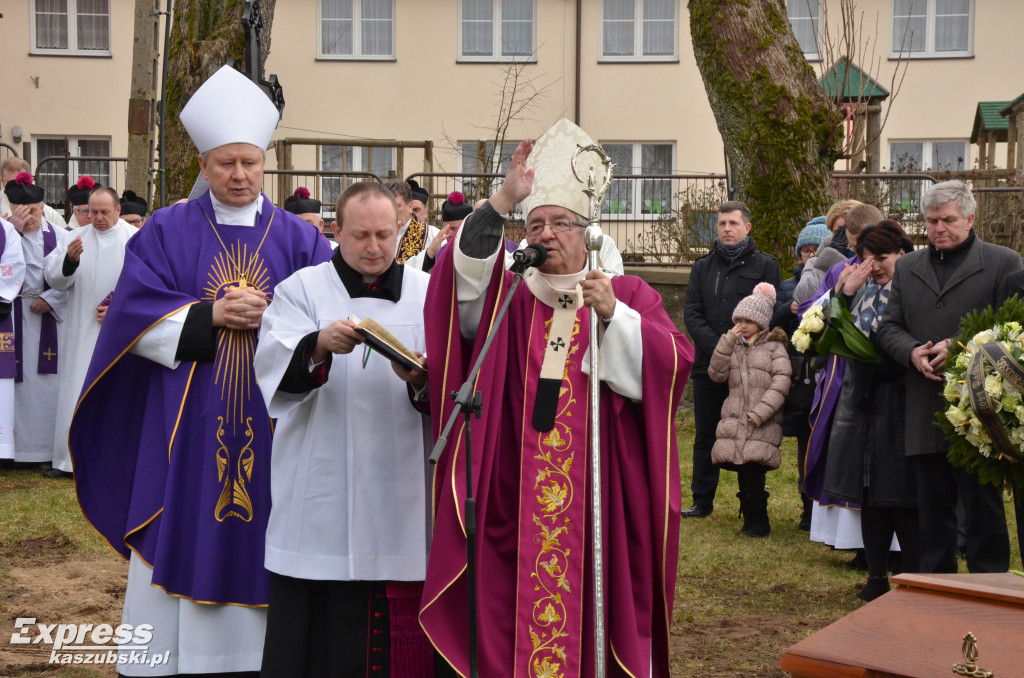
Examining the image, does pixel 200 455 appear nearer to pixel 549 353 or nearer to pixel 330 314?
pixel 330 314

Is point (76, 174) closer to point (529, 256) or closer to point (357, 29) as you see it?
point (357, 29)

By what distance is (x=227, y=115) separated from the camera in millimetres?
4836

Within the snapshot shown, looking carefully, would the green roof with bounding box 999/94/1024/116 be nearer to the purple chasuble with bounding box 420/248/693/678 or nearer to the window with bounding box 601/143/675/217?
the window with bounding box 601/143/675/217

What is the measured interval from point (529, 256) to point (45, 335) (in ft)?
27.3

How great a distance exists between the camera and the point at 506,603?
4.03m

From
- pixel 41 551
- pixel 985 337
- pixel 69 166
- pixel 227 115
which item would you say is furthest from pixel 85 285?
pixel 69 166

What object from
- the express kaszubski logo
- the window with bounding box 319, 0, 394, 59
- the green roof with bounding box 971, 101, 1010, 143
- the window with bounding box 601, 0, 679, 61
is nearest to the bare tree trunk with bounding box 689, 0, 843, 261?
the express kaszubski logo

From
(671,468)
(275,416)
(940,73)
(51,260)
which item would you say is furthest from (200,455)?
(940,73)

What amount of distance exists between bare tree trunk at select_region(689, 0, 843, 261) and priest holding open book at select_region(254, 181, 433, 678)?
28.0 feet

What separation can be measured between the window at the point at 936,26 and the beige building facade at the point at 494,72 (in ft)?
0.09

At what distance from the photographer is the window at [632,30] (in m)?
23.9

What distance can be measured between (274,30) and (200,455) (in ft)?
65.8

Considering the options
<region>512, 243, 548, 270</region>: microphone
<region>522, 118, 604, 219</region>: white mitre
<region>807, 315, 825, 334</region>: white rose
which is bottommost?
<region>807, 315, 825, 334</region>: white rose

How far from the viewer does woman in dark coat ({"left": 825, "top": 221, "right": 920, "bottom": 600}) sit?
6336 millimetres
